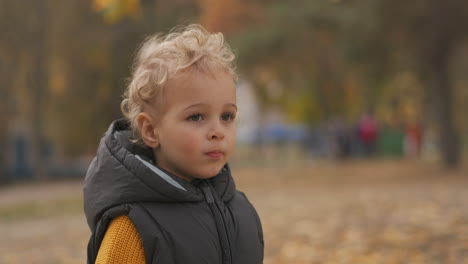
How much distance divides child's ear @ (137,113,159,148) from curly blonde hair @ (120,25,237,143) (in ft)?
0.10

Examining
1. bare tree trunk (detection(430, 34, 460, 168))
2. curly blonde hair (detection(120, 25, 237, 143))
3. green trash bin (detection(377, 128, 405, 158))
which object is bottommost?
green trash bin (detection(377, 128, 405, 158))

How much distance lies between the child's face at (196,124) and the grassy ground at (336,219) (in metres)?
4.91

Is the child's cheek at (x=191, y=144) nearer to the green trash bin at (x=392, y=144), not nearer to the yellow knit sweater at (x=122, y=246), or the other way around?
the yellow knit sweater at (x=122, y=246)

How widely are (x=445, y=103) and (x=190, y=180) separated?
17.3 meters

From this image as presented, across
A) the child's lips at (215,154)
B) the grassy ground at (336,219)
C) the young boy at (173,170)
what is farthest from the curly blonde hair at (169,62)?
the grassy ground at (336,219)

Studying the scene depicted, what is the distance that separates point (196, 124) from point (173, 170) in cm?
19

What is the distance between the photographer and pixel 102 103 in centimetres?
2391

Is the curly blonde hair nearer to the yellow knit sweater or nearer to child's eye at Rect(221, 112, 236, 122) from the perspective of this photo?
child's eye at Rect(221, 112, 236, 122)

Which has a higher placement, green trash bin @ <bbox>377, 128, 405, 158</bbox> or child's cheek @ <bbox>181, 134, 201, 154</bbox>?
child's cheek @ <bbox>181, 134, 201, 154</bbox>

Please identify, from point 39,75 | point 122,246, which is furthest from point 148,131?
point 39,75

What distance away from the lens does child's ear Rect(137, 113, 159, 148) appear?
223 centimetres

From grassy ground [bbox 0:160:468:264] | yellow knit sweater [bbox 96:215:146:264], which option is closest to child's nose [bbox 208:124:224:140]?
yellow knit sweater [bbox 96:215:146:264]

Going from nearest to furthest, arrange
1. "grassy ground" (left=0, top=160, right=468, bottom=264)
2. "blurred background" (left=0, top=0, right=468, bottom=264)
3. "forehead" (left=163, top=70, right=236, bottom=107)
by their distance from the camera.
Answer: "forehead" (left=163, top=70, right=236, bottom=107) → "grassy ground" (left=0, top=160, right=468, bottom=264) → "blurred background" (left=0, top=0, right=468, bottom=264)

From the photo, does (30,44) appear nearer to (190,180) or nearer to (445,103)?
(445,103)
